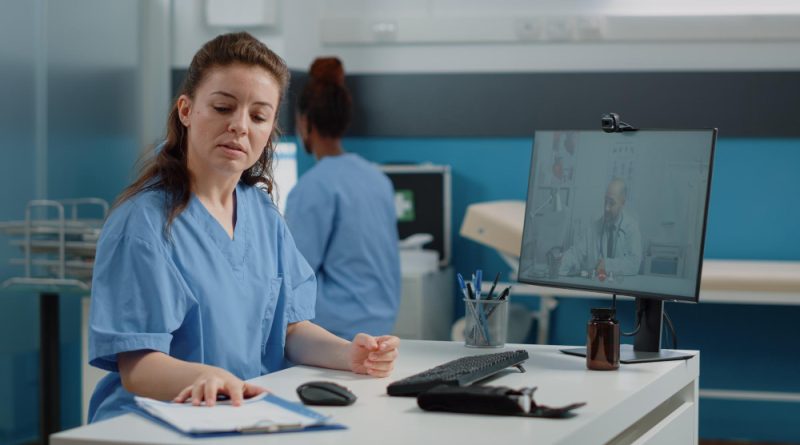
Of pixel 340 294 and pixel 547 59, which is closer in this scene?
pixel 340 294

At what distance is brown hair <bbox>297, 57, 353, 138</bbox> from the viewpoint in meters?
3.54

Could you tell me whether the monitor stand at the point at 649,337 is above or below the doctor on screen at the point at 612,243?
below

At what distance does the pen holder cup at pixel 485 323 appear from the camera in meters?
2.37

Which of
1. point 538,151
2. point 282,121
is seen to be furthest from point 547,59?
point 538,151

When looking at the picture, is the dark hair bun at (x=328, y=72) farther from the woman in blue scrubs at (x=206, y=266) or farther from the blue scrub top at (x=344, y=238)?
the woman in blue scrubs at (x=206, y=266)

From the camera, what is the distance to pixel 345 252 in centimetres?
347

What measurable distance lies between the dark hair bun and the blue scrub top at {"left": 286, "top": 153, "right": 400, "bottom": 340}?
24 cm

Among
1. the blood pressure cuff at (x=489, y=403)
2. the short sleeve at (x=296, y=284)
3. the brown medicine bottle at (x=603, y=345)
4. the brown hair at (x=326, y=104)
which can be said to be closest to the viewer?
the blood pressure cuff at (x=489, y=403)

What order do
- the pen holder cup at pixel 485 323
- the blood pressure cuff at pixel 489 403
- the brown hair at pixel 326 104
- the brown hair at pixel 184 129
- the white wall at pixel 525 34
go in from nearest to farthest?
the blood pressure cuff at pixel 489 403
the brown hair at pixel 184 129
the pen holder cup at pixel 485 323
the brown hair at pixel 326 104
the white wall at pixel 525 34

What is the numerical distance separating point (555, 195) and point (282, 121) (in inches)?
100

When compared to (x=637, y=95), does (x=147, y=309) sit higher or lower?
lower

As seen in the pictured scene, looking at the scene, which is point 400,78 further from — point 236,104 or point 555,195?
point 236,104

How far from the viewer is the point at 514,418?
1641 millimetres

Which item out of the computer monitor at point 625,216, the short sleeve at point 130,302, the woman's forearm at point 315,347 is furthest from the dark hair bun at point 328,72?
the short sleeve at point 130,302
